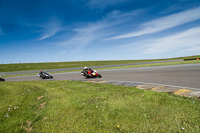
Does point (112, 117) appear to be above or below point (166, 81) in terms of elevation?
below

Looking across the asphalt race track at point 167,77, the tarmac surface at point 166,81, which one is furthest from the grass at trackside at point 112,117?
the asphalt race track at point 167,77

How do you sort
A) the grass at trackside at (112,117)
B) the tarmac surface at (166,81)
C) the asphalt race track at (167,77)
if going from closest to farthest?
the grass at trackside at (112,117) < the tarmac surface at (166,81) < the asphalt race track at (167,77)

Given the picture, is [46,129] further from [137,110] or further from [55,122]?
[137,110]

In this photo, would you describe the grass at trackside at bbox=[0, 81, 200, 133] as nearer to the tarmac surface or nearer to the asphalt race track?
the tarmac surface

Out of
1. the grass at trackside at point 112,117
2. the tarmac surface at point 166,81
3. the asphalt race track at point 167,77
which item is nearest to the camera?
the grass at trackside at point 112,117

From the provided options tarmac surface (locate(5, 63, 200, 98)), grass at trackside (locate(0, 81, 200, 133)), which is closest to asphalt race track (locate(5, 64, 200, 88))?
tarmac surface (locate(5, 63, 200, 98))

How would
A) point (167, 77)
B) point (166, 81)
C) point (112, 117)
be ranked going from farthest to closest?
point (167, 77) < point (166, 81) < point (112, 117)

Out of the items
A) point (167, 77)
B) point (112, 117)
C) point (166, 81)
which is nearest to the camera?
point (112, 117)

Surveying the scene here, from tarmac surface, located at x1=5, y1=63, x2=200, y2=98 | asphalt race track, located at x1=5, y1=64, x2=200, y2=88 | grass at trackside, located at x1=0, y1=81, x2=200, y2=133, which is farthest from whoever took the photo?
asphalt race track, located at x1=5, y1=64, x2=200, y2=88

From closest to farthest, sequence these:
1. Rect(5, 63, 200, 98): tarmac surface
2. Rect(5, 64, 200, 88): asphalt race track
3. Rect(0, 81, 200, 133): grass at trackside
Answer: Rect(0, 81, 200, 133): grass at trackside → Rect(5, 63, 200, 98): tarmac surface → Rect(5, 64, 200, 88): asphalt race track

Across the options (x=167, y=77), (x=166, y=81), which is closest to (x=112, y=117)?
(x=166, y=81)

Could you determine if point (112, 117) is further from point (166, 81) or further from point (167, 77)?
point (167, 77)

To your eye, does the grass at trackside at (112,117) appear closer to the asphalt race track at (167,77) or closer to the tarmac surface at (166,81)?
the tarmac surface at (166,81)

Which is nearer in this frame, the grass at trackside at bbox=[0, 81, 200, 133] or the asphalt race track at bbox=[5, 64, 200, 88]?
the grass at trackside at bbox=[0, 81, 200, 133]
